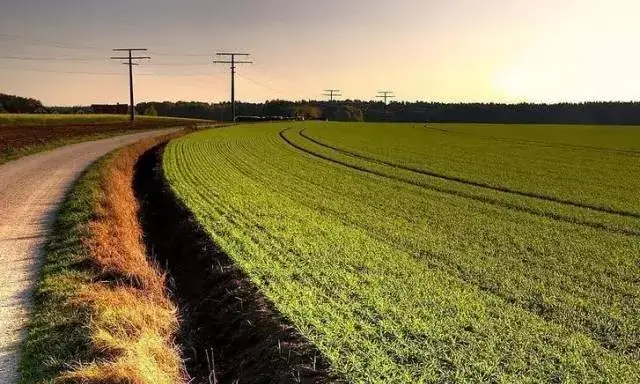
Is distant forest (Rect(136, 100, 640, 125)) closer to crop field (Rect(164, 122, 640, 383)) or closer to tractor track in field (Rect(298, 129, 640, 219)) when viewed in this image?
tractor track in field (Rect(298, 129, 640, 219))

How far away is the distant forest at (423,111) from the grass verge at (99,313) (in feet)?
406

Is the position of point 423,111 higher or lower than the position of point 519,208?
higher

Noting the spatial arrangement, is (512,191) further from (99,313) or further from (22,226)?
(99,313)

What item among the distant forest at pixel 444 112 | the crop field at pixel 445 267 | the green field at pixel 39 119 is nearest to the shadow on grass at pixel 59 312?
the crop field at pixel 445 267

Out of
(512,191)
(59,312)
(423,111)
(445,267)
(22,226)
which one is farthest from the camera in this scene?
(423,111)

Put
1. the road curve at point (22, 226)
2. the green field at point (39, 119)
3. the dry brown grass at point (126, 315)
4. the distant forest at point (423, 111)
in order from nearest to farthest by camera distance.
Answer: the dry brown grass at point (126, 315) → the road curve at point (22, 226) → the green field at point (39, 119) → the distant forest at point (423, 111)

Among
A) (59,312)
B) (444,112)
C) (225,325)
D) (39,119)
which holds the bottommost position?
(225,325)

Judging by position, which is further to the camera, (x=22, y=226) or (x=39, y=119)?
(x=39, y=119)

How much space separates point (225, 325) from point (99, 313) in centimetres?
185

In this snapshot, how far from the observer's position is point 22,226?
13656mm

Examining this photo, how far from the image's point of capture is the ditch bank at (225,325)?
6762 millimetres

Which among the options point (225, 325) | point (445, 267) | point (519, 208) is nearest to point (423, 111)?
point (519, 208)

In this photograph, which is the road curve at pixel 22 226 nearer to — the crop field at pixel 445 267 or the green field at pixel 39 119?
the crop field at pixel 445 267

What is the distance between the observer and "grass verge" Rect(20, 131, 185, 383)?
655 cm
